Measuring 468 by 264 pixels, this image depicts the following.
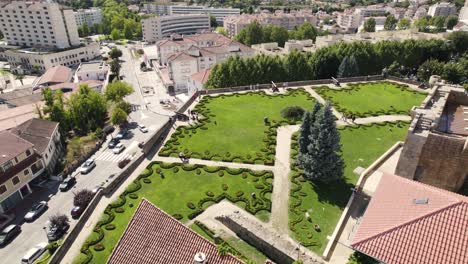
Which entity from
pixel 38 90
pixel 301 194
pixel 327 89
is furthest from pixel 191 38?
pixel 301 194

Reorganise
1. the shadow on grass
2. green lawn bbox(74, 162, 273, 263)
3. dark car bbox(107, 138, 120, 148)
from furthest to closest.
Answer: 1. dark car bbox(107, 138, 120, 148)
2. the shadow on grass
3. green lawn bbox(74, 162, 273, 263)

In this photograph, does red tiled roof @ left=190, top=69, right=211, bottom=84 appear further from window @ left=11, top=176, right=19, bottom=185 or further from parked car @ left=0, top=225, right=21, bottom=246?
parked car @ left=0, top=225, right=21, bottom=246

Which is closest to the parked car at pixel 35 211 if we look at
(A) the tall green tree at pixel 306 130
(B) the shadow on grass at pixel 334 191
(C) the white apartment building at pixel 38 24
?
(A) the tall green tree at pixel 306 130

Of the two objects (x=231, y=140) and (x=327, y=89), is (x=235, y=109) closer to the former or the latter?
(x=231, y=140)

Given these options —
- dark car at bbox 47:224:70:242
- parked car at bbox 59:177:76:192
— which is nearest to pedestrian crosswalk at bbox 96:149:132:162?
parked car at bbox 59:177:76:192

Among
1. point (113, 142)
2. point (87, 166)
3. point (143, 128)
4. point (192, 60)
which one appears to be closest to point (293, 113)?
point (143, 128)

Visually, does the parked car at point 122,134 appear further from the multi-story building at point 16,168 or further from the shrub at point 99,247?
the shrub at point 99,247
